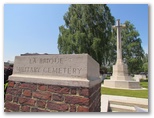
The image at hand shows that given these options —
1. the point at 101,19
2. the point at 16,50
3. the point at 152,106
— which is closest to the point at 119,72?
the point at 101,19

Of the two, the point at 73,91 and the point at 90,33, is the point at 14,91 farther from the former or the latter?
the point at 90,33

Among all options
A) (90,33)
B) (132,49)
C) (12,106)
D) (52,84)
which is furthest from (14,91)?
(132,49)

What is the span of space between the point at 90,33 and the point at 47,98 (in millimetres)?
9018

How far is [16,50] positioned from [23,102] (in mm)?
938

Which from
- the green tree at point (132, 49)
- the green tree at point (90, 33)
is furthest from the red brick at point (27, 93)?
the green tree at point (132, 49)

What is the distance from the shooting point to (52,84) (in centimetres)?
146

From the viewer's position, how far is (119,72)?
7824 mm

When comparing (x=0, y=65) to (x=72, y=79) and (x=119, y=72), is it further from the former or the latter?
(x=119, y=72)

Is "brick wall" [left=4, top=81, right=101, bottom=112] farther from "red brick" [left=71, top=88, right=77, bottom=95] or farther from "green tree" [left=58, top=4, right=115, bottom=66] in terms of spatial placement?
"green tree" [left=58, top=4, right=115, bottom=66]

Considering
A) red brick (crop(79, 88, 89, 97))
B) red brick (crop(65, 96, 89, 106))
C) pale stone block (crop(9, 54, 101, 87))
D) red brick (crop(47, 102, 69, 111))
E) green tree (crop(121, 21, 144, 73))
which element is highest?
green tree (crop(121, 21, 144, 73))

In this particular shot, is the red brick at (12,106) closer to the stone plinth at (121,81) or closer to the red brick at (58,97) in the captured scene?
the red brick at (58,97)

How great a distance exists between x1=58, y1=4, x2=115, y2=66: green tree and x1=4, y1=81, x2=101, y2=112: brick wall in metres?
8.32

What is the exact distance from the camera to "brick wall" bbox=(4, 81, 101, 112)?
1.36m

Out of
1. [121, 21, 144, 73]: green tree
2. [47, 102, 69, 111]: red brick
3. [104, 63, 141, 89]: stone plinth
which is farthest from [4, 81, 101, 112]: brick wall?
[121, 21, 144, 73]: green tree
